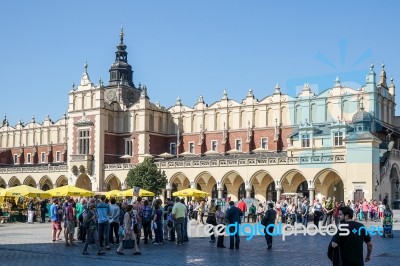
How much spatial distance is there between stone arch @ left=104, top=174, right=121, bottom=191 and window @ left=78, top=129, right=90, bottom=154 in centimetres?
435

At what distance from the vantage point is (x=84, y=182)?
6381 cm

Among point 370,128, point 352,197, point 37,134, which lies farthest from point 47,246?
point 37,134

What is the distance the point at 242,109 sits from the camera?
197 feet

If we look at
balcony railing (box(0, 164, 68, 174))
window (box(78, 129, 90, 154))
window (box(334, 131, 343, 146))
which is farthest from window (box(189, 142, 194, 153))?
window (box(334, 131, 343, 146))

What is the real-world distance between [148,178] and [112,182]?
39.0ft

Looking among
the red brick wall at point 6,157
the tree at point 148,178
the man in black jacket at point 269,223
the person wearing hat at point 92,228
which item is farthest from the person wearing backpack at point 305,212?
the red brick wall at point 6,157

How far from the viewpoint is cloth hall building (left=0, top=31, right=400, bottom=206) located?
46188mm

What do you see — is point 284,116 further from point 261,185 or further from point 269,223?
point 269,223

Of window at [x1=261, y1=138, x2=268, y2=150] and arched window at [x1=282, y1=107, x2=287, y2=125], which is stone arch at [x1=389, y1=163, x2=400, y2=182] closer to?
arched window at [x1=282, y1=107, x2=287, y2=125]

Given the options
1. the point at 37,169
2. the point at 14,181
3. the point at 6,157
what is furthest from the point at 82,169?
the point at 6,157

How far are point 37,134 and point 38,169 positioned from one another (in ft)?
40.6

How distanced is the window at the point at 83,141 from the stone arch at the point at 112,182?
435 cm

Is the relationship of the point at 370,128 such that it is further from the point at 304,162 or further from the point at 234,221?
the point at 234,221

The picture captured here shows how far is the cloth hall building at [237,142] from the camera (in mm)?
46188
